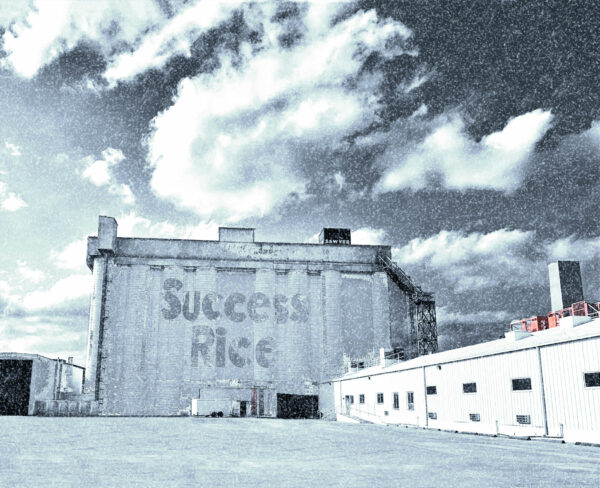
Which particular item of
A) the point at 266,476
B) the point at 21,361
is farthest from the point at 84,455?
the point at 21,361

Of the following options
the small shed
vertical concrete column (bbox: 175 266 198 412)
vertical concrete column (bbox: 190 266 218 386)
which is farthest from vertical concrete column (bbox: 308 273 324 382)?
the small shed

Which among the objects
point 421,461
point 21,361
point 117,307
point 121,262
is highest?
point 121,262

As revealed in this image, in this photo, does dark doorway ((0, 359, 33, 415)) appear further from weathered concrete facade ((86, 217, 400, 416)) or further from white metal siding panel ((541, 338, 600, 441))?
white metal siding panel ((541, 338, 600, 441))

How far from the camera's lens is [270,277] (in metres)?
49.6

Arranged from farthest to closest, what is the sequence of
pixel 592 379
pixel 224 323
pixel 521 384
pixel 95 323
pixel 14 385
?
pixel 224 323 → pixel 95 323 → pixel 14 385 → pixel 521 384 → pixel 592 379

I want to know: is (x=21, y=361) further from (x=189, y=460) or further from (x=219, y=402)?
(x=189, y=460)

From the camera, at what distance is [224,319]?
158 ft

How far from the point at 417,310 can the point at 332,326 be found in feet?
28.9

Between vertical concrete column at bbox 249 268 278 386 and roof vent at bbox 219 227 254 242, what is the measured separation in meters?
3.27

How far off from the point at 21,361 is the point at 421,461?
40230 millimetres

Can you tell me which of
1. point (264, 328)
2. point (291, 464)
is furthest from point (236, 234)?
point (291, 464)

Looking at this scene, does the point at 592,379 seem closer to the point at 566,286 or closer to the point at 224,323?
the point at 566,286

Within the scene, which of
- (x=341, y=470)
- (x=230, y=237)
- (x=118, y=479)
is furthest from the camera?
(x=230, y=237)

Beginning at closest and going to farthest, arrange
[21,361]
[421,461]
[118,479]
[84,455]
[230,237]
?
[118,479], [421,461], [84,455], [21,361], [230,237]
